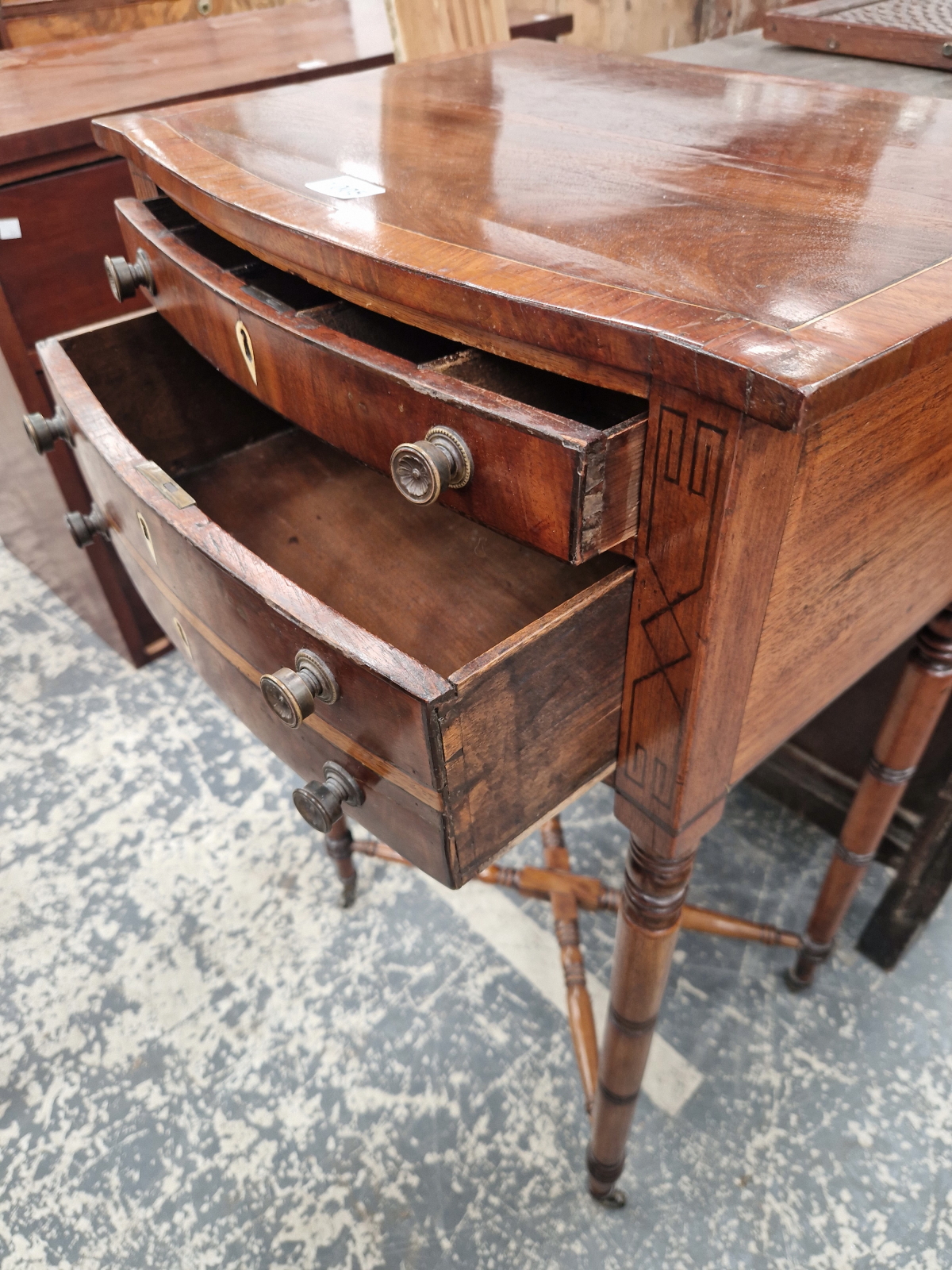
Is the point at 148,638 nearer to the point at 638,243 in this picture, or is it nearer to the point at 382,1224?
the point at 382,1224

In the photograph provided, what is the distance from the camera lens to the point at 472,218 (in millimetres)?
532

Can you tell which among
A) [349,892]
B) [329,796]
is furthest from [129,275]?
[349,892]

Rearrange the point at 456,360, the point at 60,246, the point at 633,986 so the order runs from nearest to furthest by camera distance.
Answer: the point at 456,360, the point at 633,986, the point at 60,246

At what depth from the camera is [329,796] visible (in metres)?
0.53

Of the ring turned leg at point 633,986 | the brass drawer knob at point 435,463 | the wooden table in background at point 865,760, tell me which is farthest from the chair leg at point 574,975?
the brass drawer knob at point 435,463

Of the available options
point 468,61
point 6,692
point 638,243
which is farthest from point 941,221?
point 6,692

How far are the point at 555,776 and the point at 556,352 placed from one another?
24cm

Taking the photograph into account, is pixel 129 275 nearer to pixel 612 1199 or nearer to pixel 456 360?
pixel 456 360

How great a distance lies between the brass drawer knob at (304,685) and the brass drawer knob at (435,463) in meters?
0.10

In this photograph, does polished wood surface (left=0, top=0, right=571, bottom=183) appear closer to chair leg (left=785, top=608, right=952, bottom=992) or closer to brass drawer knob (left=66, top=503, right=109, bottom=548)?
brass drawer knob (left=66, top=503, right=109, bottom=548)

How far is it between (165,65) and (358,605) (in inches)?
47.8

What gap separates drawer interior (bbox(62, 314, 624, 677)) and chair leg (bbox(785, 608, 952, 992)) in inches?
14.3

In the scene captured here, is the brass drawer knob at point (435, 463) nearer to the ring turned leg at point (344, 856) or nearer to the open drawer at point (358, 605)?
the open drawer at point (358, 605)

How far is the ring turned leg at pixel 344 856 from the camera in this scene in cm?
109
